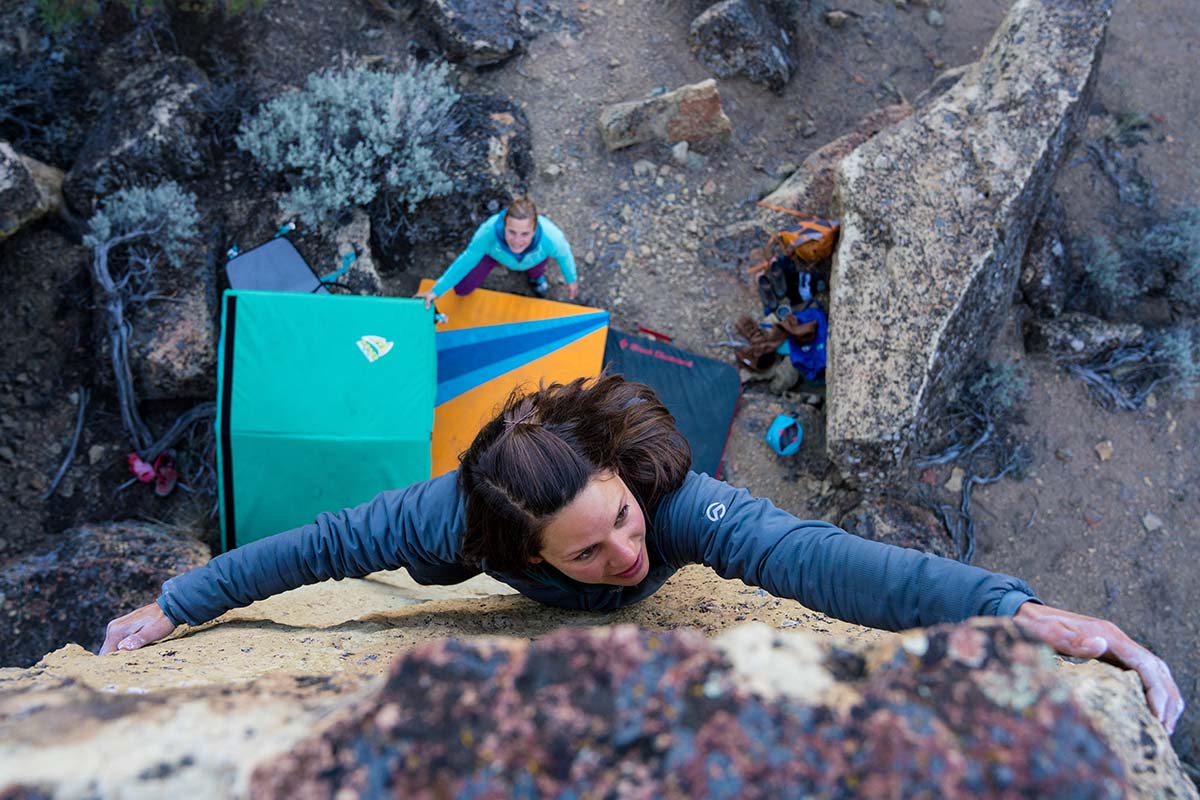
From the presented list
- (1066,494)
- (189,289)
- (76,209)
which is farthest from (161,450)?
(1066,494)

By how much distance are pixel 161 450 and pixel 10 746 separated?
3.91 m

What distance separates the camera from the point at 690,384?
486 centimetres

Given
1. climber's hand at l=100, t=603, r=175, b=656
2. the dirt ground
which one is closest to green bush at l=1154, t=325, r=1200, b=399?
the dirt ground

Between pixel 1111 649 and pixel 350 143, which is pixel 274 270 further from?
pixel 1111 649

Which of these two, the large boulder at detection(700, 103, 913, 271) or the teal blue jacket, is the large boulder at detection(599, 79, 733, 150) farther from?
the teal blue jacket

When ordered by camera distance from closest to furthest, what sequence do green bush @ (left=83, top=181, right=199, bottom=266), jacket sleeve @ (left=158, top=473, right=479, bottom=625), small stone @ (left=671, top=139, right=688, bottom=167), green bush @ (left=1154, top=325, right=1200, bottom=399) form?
jacket sleeve @ (left=158, top=473, right=479, bottom=625) < green bush @ (left=83, top=181, right=199, bottom=266) < green bush @ (left=1154, top=325, right=1200, bottom=399) < small stone @ (left=671, top=139, right=688, bottom=167)

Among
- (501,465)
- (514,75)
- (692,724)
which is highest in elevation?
(514,75)

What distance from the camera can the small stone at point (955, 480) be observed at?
4535 mm

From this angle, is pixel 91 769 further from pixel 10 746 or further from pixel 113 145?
pixel 113 145

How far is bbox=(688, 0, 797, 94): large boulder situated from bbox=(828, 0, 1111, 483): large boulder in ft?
5.45

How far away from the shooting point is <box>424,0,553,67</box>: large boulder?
527 centimetres

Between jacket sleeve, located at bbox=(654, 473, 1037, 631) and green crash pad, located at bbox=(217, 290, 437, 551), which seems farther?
green crash pad, located at bbox=(217, 290, 437, 551)

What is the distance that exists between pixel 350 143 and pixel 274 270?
992mm

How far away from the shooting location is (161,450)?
14.5 feet
